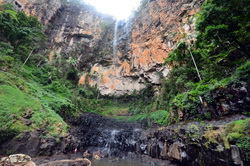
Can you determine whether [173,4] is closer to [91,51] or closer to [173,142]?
[91,51]

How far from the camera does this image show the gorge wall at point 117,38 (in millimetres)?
19516

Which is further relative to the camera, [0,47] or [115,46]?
[115,46]

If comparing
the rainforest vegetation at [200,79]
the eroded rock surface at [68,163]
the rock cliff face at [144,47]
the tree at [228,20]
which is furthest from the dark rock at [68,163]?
the rock cliff face at [144,47]

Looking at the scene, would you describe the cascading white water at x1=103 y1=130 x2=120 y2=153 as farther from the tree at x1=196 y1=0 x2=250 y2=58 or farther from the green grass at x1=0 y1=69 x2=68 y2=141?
the tree at x1=196 y1=0 x2=250 y2=58

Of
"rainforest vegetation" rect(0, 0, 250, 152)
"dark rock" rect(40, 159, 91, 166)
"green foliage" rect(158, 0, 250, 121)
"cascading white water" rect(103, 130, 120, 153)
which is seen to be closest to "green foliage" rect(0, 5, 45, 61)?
"rainforest vegetation" rect(0, 0, 250, 152)

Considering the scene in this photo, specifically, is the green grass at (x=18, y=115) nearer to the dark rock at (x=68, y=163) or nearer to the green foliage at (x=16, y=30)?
the dark rock at (x=68, y=163)

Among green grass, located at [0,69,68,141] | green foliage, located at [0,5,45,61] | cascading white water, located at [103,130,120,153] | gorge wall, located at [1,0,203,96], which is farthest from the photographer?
gorge wall, located at [1,0,203,96]

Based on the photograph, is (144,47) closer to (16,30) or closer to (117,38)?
(117,38)

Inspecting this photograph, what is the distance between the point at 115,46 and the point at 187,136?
81.5 feet

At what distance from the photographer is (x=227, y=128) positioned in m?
4.29

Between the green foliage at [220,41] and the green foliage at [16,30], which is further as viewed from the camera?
the green foliage at [16,30]

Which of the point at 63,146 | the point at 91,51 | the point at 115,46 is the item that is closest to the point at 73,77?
the point at 91,51

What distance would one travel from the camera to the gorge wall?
1952 centimetres

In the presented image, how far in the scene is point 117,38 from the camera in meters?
28.6
